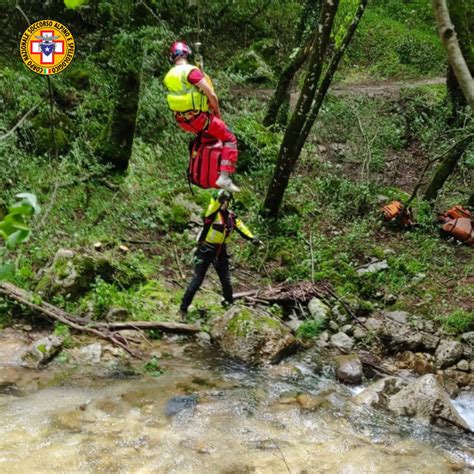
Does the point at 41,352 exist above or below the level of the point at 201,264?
below

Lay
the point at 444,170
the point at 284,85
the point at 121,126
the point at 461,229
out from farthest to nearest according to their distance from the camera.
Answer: the point at 284,85 < the point at 444,170 < the point at 461,229 < the point at 121,126

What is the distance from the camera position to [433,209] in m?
9.98

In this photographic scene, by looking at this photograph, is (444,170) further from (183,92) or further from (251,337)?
(183,92)

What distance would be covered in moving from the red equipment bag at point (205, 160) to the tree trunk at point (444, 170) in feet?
18.2

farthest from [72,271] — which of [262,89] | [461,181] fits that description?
[262,89]

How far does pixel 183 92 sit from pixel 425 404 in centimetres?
353

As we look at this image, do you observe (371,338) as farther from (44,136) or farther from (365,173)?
(44,136)

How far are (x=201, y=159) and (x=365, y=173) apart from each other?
6105mm

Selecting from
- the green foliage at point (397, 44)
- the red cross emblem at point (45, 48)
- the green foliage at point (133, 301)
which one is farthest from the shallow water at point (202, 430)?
the green foliage at point (397, 44)

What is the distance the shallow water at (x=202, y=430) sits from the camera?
3465 mm

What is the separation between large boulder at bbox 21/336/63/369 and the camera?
4.63 metres

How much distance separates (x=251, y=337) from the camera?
5.64m

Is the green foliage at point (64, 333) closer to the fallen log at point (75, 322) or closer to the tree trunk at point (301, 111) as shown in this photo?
the fallen log at point (75, 322)

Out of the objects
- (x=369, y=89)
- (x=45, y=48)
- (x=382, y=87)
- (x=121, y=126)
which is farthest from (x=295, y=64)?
(x=382, y=87)
